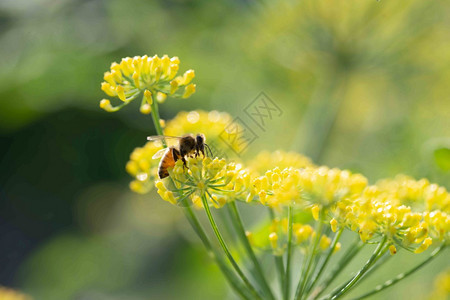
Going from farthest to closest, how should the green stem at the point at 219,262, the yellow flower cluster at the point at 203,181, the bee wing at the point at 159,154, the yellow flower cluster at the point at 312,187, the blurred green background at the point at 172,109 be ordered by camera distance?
the blurred green background at the point at 172,109
the bee wing at the point at 159,154
the green stem at the point at 219,262
the yellow flower cluster at the point at 203,181
the yellow flower cluster at the point at 312,187

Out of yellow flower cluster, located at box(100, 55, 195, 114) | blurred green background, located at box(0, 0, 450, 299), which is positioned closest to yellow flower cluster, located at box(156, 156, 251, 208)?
yellow flower cluster, located at box(100, 55, 195, 114)

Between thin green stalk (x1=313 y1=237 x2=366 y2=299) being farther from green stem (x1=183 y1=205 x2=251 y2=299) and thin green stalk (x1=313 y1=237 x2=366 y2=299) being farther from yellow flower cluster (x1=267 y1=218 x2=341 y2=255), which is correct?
green stem (x1=183 y1=205 x2=251 y2=299)

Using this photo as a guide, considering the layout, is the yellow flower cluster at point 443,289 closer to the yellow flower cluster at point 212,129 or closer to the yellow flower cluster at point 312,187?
the yellow flower cluster at point 312,187

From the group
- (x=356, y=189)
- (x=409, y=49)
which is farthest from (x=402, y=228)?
(x=409, y=49)

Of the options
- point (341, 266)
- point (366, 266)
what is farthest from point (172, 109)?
point (366, 266)

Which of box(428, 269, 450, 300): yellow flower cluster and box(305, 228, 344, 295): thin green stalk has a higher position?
box(305, 228, 344, 295): thin green stalk

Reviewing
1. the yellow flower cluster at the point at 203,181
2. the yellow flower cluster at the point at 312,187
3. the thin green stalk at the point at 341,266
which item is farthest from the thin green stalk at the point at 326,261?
the yellow flower cluster at the point at 203,181

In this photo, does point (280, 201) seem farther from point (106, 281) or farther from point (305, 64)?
point (106, 281)
